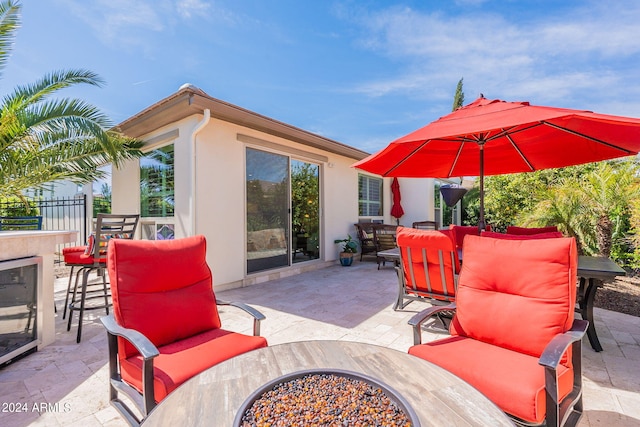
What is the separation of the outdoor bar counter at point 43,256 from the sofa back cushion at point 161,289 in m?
1.50

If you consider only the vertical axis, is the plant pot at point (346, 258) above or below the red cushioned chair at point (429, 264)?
below

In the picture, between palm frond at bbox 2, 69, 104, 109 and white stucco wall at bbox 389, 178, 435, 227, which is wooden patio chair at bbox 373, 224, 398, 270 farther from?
palm frond at bbox 2, 69, 104, 109

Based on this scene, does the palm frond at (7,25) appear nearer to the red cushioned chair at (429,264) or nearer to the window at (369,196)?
the red cushioned chair at (429,264)

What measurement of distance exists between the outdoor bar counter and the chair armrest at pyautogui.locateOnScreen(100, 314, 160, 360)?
164cm

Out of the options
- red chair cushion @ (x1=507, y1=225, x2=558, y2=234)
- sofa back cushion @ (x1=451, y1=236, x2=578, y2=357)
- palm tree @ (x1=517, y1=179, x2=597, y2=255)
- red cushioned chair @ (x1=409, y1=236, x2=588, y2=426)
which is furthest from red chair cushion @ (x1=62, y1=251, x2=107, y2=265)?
palm tree @ (x1=517, y1=179, x2=597, y2=255)

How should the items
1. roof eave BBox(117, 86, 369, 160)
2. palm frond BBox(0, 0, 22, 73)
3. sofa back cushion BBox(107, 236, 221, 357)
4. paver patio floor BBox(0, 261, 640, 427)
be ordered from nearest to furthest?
sofa back cushion BBox(107, 236, 221, 357), paver patio floor BBox(0, 261, 640, 427), palm frond BBox(0, 0, 22, 73), roof eave BBox(117, 86, 369, 160)

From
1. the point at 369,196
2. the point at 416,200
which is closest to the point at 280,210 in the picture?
the point at 369,196

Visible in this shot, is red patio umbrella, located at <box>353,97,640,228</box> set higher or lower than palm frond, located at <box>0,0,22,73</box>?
lower

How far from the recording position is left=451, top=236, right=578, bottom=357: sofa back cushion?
5.59 ft

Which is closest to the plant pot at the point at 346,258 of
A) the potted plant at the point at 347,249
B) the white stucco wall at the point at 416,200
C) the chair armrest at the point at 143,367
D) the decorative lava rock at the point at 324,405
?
the potted plant at the point at 347,249

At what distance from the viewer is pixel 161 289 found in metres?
1.97

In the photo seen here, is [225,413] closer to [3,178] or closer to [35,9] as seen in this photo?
[3,178]

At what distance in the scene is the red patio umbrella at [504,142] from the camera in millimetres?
2150

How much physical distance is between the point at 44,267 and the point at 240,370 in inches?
109
